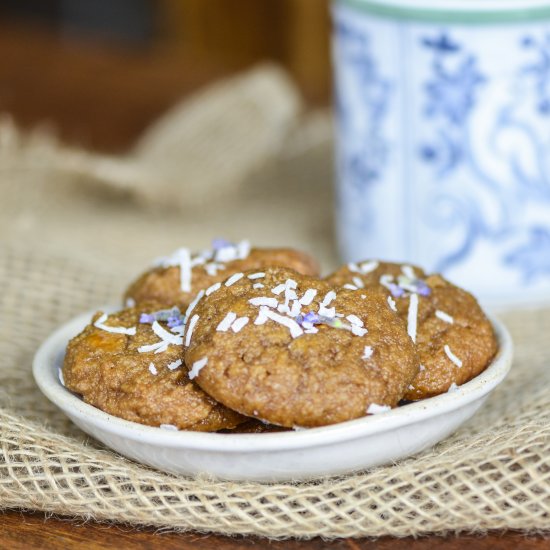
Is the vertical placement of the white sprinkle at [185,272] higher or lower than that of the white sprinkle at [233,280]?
lower

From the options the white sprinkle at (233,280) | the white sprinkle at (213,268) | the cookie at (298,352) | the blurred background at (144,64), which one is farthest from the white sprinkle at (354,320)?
the blurred background at (144,64)

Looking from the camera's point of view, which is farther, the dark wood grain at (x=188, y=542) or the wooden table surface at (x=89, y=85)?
the wooden table surface at (x=89, y=85)

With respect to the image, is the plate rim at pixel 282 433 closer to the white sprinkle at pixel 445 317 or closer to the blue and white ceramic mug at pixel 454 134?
the white sprinkle at pixel 445 317

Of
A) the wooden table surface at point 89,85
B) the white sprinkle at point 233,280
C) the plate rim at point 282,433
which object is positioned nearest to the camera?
the plate rim at point 282,433

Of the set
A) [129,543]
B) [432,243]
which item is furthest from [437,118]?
[129,543]

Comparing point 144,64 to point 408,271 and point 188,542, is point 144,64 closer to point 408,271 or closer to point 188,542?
point 408,271

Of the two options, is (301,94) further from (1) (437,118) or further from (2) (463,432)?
(2) (463,432)
